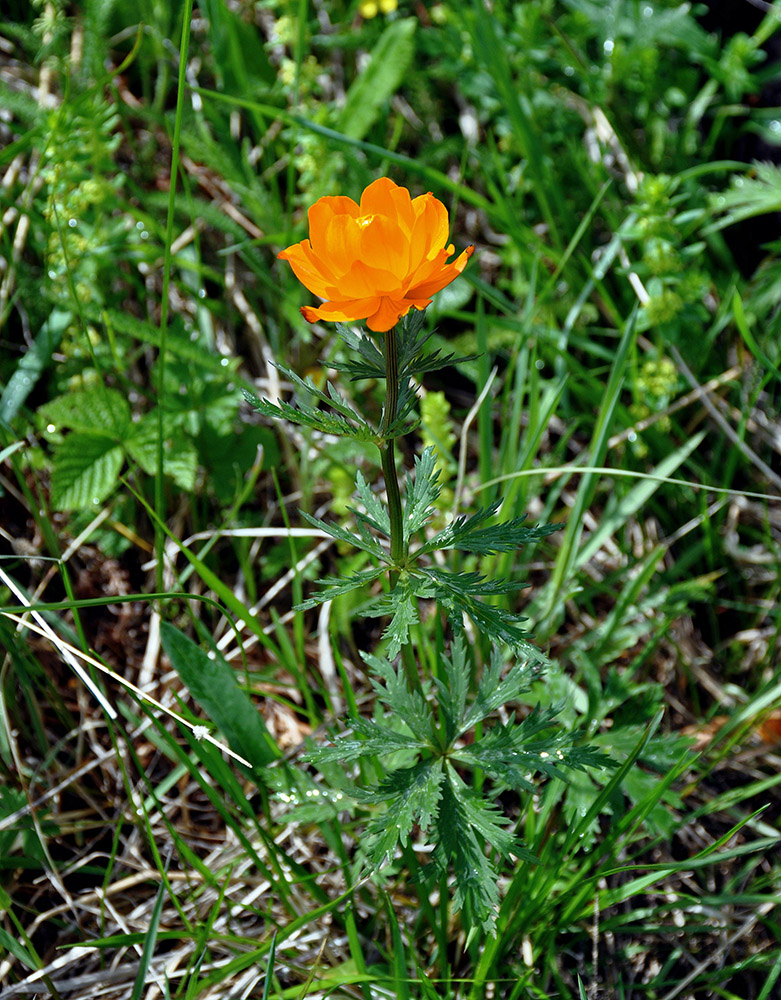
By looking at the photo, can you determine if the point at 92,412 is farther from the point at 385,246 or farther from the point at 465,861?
the point at 465,861

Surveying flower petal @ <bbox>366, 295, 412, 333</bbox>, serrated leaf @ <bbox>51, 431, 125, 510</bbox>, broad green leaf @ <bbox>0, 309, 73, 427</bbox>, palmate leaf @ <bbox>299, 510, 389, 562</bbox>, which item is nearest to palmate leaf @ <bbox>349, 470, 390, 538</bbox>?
palmate leaf @ <bbox>299, 510, 389, 562</bbox>

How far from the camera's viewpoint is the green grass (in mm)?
1866

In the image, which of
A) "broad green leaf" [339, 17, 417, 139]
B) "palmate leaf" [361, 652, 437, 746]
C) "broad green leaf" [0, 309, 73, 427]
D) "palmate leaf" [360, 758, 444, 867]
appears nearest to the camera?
"palmate leaf" [360, 758, 444, 867]

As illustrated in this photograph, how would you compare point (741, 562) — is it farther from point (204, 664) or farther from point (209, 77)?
point (209, 77)

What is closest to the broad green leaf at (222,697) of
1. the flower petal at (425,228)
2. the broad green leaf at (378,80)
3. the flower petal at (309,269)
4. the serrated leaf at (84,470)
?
the serrated leaf at (84,470)

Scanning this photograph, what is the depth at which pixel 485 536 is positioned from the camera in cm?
140

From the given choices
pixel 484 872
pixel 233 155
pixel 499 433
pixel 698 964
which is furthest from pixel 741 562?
pixel 233 155

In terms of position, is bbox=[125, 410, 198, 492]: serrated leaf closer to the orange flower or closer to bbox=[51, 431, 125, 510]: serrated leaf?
bbox=[51, 431, 125, 510]: serrated leaf

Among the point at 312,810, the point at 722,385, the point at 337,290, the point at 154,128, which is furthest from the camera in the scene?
the point at 154,128

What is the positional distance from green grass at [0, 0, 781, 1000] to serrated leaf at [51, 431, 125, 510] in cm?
1

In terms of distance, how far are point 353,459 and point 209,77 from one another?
5.98 ft

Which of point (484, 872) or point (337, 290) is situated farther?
point (484, 872)

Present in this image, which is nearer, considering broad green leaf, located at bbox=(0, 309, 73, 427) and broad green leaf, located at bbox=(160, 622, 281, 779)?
broad green leaf, located at bbox=(160, 622, 281, 779)

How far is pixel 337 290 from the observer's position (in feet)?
3.98
